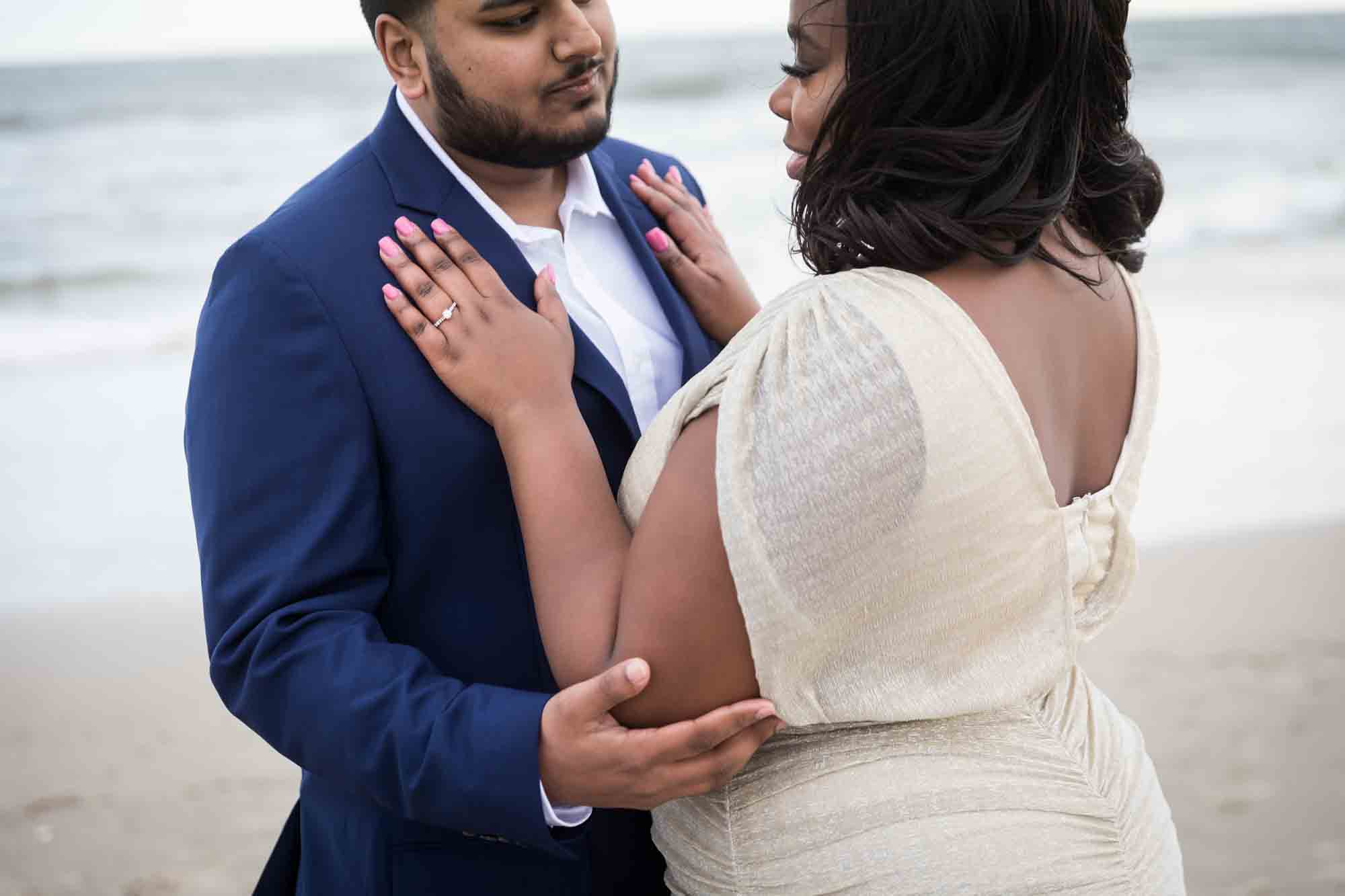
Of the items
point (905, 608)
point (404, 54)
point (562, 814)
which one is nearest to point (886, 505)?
point (905, 608)

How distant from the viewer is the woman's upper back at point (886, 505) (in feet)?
5.30

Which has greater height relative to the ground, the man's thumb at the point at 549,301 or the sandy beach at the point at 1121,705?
the man's thumb at the point at 549,301

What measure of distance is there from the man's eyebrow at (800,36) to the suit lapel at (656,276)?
0.62m

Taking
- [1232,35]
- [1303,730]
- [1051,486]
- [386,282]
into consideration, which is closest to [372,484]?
[386,282]

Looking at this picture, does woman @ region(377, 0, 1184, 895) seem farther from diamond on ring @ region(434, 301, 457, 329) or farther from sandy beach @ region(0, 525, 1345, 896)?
sandy beach @ region(0, 525, 1345, 896)

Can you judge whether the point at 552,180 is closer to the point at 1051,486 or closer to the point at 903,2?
the point at 903,2

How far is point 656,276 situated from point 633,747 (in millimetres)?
930

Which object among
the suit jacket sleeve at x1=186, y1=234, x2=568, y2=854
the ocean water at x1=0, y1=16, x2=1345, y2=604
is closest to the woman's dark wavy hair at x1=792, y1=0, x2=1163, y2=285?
the suit jacket sleeve at x1=186, y1=234, x2=568, y2=854

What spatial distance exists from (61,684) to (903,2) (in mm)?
4910

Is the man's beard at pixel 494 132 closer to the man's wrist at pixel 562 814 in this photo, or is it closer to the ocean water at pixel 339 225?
the man's wrist at pixel 562 814

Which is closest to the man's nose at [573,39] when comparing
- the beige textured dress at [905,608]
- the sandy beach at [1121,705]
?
the beige textured dress at [905,608]

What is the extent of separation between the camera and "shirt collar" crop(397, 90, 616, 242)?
2119mm

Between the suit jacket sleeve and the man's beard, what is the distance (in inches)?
15.3

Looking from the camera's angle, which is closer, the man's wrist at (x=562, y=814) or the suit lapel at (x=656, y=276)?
the man's wrist at (x=562, y=814)
